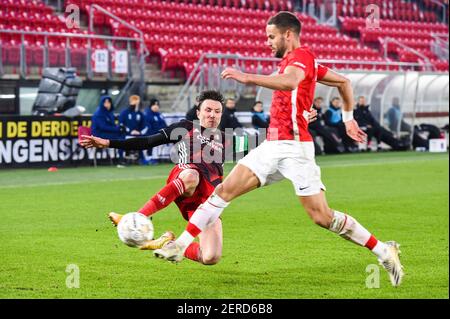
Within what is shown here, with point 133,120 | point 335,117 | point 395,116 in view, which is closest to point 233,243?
point 133,120

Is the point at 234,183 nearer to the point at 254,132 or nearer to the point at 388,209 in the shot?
the point at 388,209

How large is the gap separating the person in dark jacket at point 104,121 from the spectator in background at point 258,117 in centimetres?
392

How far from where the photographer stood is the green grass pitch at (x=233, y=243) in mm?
7539

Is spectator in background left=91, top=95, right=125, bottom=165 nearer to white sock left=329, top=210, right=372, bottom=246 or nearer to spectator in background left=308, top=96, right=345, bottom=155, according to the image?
spectator in background left=308, top=96, right=345, bottom=155

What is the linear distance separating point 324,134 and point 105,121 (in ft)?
23.2

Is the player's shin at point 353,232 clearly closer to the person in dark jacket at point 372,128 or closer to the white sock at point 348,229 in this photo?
the white sock at point 348,229

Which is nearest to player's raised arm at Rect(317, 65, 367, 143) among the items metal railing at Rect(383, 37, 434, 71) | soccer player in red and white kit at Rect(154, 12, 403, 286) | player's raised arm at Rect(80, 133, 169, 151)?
soccer player in red and white kit at Rect(154, 12, 403, 286)

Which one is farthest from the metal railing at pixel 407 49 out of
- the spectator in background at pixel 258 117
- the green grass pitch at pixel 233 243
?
the green grass pitch at pixel 233 243

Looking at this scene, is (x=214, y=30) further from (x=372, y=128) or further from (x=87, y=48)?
(x=87, y=48)

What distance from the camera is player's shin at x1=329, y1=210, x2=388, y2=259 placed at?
294 inches

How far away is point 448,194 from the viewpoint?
15.6m

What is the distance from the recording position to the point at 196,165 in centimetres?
874

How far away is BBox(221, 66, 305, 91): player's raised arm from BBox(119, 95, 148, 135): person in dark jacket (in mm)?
13923

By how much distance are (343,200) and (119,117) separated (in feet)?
25.6
